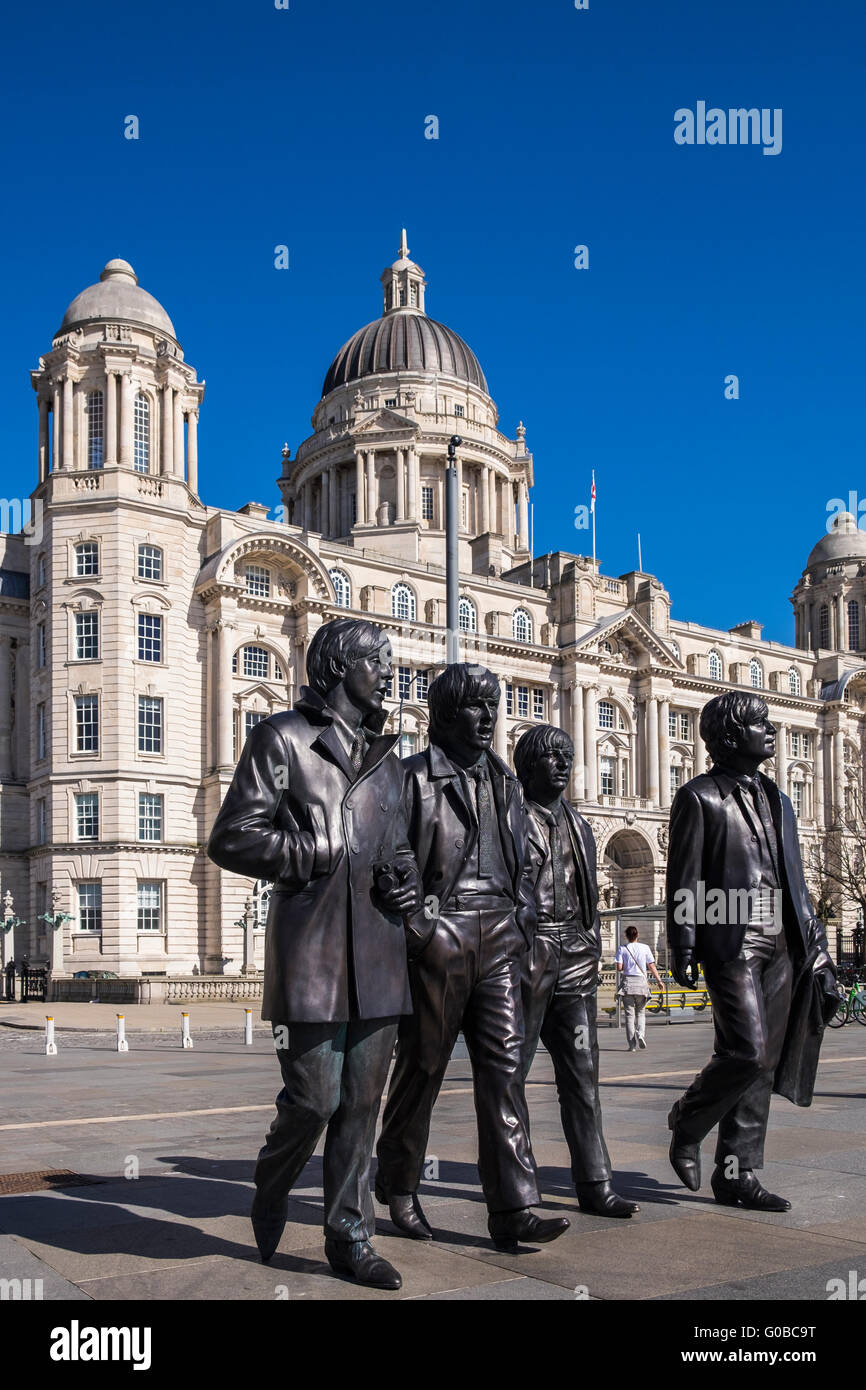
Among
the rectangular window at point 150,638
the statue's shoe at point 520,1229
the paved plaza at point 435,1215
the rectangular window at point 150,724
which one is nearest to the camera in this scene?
the paved plaza at point 435,1215

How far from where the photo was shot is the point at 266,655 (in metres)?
53.8

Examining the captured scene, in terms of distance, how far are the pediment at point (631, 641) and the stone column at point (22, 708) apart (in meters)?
25.8

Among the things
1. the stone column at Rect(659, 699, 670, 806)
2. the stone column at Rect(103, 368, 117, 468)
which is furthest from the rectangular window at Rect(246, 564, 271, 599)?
the stone column at Rect(659, 699, 670, 806)

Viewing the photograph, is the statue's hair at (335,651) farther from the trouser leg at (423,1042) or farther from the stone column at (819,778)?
the stone column at (819,778)

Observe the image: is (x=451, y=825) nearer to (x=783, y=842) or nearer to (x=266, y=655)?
(x=783, y=842)

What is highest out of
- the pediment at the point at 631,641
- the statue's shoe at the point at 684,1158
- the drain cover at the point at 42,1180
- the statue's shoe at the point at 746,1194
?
the pediment at the point at 631,641

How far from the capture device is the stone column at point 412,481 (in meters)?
72.5

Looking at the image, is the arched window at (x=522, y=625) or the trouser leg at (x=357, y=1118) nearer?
the trouser leg at (x=357, y=1118)

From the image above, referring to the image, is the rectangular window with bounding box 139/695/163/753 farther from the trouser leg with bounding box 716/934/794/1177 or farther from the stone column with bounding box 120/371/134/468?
the trouser leg with bounding box 716/934/794/1177

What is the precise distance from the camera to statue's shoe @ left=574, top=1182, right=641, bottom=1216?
22.1ft

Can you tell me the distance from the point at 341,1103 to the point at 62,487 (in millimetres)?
46792

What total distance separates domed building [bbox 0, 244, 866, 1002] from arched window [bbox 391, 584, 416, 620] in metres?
0.13

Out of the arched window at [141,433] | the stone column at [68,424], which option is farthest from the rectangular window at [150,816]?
the stone column at [68,424]

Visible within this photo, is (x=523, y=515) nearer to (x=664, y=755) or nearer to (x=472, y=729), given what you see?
(x=664, y=755)
